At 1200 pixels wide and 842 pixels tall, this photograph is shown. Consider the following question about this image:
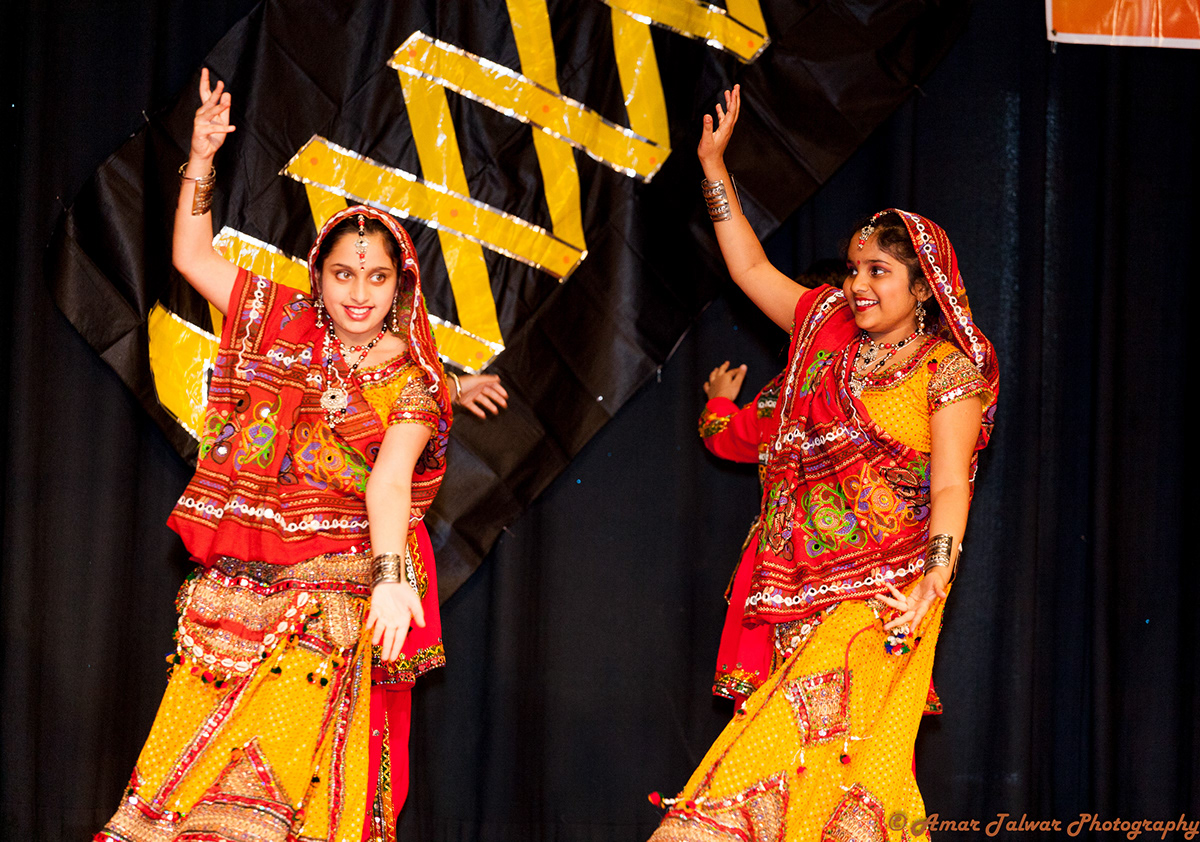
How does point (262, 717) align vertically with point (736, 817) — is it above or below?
above

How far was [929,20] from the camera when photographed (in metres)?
3.22

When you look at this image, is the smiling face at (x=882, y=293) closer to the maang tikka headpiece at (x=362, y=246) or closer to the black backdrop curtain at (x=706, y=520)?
the black backdrop curtain at (x=706, y=520)

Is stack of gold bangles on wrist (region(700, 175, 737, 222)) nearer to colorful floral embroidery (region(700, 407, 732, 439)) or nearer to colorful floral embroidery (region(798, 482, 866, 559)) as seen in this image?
colorful floral embroidery (region(700, 407, 732, 439))

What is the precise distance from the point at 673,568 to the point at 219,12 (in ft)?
6.57

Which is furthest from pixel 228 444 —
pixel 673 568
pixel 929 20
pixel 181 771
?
pixel 929 20

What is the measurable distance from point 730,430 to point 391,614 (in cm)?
122

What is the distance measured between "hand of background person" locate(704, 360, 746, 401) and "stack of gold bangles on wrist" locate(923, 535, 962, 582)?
0.94 meters

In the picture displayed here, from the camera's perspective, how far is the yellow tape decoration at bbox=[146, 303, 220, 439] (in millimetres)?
3055

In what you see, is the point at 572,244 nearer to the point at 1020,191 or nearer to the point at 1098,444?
the point at 1020,191

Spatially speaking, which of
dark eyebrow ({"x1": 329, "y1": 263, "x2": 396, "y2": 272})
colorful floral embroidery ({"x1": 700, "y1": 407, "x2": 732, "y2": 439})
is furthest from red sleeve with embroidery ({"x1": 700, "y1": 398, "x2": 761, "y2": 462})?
dark eyebrow ({"x1": 329, "y1": 263, "x2": 396, "y2": 272})

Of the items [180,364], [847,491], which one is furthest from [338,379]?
[847,491]

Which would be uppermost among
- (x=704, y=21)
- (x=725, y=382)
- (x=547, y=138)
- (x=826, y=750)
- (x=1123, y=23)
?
(x=1123, y=23)

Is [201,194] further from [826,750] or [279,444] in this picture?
[826,750]

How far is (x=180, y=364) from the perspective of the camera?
10.0ft
